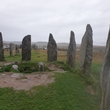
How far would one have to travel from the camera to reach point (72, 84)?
969 cm

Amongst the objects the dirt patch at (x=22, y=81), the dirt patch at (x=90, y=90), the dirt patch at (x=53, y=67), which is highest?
the dirt patch at (x=53, y=67)

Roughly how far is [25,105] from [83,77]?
17.2ft

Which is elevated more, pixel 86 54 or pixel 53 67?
pixel 86 54

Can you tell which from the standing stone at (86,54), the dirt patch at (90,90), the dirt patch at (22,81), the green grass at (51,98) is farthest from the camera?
the standing stone at (86,54)

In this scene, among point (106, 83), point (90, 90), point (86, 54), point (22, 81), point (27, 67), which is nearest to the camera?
point (106, 83)

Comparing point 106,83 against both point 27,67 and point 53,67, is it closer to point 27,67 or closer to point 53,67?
point 27,67

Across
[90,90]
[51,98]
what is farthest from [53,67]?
[51,98]

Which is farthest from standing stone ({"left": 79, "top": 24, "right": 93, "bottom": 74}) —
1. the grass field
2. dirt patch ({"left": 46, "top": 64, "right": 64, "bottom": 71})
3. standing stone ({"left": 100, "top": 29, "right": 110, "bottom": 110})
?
standing stone ({"left": 100, "top": 29, "right": 110, "bottom": 110})

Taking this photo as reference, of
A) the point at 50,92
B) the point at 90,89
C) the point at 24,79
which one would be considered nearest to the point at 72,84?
the point at 90,89

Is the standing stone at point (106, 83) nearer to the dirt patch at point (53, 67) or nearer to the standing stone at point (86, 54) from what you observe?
the standing stone at point (86, 54)

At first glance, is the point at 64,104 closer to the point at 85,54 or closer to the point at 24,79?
the point at 24,79

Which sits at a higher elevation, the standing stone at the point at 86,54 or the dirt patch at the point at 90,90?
the standing stone at the point at 86,54

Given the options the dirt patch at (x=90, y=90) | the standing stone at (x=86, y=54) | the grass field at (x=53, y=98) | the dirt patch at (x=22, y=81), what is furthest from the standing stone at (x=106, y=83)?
the standing stone at (x=86, y=54)

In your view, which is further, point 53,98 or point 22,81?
point 22,81
